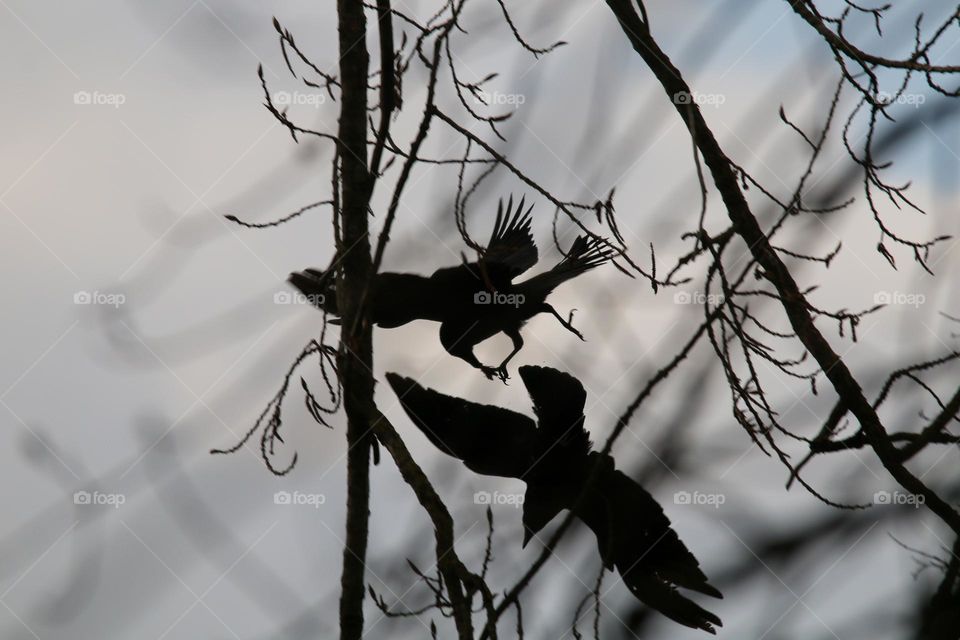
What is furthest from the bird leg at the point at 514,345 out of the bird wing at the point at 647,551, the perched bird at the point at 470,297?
the bird wing at the point at 647,551

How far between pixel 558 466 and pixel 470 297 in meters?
0.57

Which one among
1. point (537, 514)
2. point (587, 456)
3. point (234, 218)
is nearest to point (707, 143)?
point (587, 456)

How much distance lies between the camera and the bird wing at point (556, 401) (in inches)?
97.4

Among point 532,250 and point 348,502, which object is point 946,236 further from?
point 348,502

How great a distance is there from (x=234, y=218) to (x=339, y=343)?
17.1 inches

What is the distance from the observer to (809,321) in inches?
97.9

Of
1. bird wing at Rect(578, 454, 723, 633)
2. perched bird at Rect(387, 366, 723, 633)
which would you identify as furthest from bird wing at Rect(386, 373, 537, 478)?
bird wing at Rect(578, 454, 723, 633)

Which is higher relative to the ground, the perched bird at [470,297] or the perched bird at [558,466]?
the perched bird at [470,297]

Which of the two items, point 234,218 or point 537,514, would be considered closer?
point 234,218

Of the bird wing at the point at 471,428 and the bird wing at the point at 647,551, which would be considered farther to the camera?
the bird wing at the point at 471,428

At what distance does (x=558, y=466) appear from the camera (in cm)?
266

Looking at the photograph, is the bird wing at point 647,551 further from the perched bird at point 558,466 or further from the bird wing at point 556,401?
the bird wing at point 556,401

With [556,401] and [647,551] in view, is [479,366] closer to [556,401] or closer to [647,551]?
[556,401]

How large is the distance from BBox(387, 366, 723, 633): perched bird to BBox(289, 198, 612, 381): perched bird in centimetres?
15
